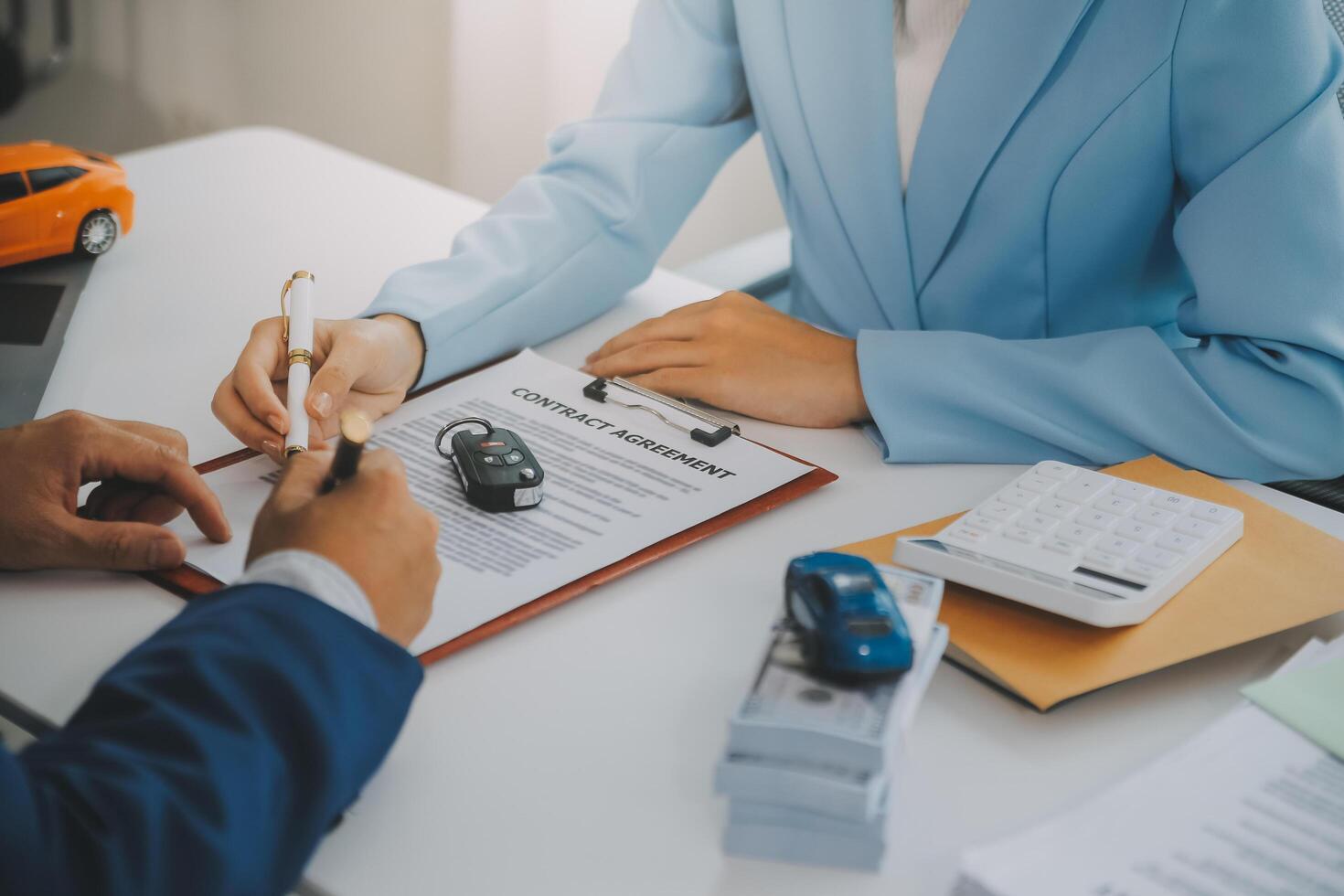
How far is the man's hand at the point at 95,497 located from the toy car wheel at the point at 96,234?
45 centimetres

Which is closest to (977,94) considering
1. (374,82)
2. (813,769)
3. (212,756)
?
(813,769)

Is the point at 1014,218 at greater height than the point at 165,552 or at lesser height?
greater

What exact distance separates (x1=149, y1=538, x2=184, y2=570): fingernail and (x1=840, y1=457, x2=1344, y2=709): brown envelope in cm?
38

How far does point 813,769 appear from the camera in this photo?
483mm

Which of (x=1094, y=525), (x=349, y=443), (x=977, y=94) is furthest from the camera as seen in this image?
(x=977, y=94)

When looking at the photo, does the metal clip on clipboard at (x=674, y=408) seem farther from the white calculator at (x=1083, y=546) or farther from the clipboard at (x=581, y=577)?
the white calculator at (x=1083, y=546)

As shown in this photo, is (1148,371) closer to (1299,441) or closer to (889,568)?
(1299,441)

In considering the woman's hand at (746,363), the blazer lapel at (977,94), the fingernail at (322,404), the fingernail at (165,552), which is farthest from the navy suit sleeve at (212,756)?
the blazer lapel at (977,94)

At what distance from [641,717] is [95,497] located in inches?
14.0

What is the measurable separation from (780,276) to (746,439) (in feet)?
1.68

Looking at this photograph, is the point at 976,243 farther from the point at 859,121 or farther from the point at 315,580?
the point at 315,580

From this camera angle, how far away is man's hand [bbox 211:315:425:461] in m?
0.77

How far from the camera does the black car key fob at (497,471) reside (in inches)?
28.0

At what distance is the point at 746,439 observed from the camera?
0.82 meters
